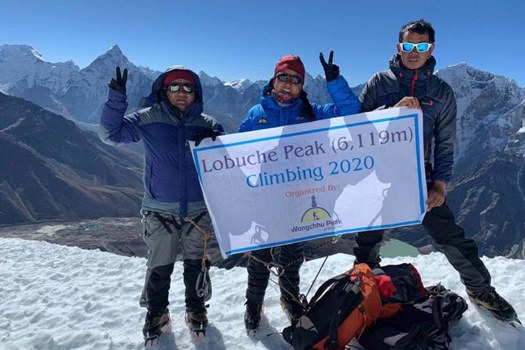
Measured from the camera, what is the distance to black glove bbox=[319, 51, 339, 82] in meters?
6.03

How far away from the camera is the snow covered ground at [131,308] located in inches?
259

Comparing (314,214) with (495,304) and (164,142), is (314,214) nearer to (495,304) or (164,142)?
(164,142)

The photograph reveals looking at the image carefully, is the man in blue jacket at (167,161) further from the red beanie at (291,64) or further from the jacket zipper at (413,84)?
the jacket zipper at (413,84)

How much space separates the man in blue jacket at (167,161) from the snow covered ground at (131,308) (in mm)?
1322

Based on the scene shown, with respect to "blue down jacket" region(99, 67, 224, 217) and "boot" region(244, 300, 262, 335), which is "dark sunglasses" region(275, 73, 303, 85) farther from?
"boot" region(244, 300, 262, 335)

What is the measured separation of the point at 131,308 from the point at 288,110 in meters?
5.16

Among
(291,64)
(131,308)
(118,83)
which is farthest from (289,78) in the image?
(131,308)

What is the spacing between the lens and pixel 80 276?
1107 centimetres

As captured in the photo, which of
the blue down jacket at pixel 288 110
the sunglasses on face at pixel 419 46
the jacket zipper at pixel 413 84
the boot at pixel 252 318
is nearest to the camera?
the sunglasses on face at pixel 419 46

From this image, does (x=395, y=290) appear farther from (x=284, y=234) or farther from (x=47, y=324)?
(x=47, y=324)

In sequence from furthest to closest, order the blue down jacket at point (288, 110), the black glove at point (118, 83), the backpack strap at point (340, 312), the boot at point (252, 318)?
the boot at point (252, 318) → the blue down jacket at point (288, 110) → the black glove at point (118, 83) → the backpack strap at point (340, 312)

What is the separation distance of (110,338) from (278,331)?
9.43 feet

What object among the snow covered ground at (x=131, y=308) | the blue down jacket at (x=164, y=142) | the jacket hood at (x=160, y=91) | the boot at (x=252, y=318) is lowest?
the snow covered ground at (x=131, y=308)

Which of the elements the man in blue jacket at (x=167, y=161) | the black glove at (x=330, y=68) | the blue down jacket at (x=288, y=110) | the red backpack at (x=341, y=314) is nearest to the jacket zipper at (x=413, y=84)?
the blue down jacket at (x=288, y=110)
